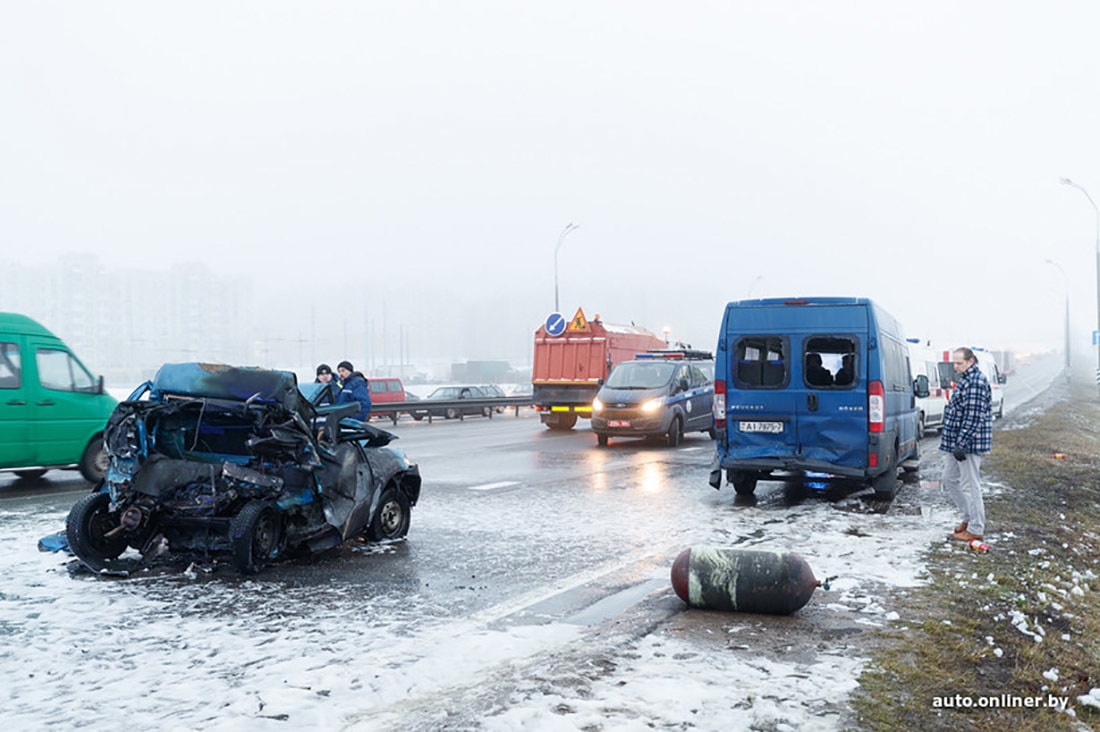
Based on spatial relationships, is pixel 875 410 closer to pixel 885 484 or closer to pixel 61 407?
pixel 885 484

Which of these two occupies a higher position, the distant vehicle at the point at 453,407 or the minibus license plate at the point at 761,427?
the minibus license plate at the point at 761,427

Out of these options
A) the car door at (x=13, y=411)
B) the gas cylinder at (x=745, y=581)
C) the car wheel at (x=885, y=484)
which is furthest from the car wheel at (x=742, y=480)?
the car door at (x=13, y=411)

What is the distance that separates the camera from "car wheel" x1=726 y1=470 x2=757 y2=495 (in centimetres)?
1160

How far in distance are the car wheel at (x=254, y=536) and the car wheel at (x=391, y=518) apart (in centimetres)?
122

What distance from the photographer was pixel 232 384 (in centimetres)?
743

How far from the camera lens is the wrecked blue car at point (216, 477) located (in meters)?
7.29

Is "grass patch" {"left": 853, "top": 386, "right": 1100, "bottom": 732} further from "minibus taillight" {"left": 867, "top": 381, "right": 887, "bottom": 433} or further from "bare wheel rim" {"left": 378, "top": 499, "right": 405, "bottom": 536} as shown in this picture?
"bare wheel rim" {"left": 378, "top": 499, "right": 405, "bottom": 536}

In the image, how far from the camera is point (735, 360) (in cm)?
1146

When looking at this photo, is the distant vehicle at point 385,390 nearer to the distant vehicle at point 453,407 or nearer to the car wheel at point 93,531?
the distant vehicle at point 453,407

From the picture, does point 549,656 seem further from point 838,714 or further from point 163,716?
point 163,716

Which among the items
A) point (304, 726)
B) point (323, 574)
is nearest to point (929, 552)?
point (323, 574)

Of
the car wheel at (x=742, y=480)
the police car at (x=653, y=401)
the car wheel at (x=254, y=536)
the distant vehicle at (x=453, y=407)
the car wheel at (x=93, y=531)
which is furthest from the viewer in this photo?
the distant vehicle at (x=453, y=407)

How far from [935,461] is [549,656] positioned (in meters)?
13.9

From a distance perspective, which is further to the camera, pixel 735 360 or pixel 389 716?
pixel 735 360
